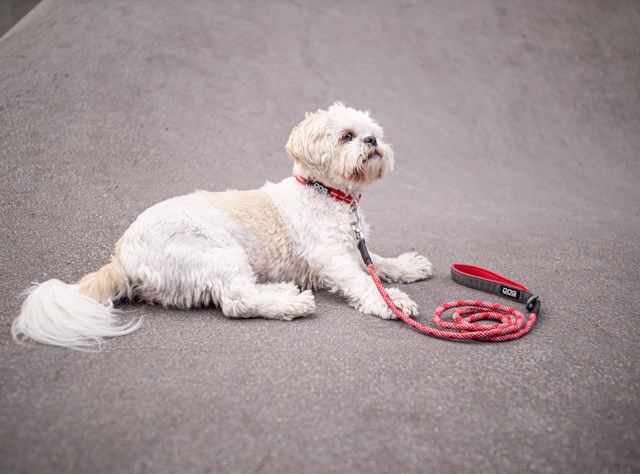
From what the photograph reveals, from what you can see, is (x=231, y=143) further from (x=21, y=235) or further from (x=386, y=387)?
(x=386, y=387)

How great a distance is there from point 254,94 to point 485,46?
11.9 feet

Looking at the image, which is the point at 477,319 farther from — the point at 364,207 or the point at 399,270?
the point at 364,207

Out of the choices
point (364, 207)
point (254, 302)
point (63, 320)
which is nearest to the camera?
point (63, 320)

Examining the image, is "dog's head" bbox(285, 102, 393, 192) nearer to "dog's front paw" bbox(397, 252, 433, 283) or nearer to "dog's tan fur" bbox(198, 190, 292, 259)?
"dog's tan fur" bbox(198, 190, 292, 259)

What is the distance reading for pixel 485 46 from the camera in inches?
256

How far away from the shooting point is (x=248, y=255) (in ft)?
7.54

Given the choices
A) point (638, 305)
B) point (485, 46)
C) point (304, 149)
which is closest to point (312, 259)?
point (304, 149)

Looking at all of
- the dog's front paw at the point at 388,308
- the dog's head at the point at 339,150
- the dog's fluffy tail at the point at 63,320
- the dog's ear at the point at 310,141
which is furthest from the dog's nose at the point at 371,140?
the dog's fluffy tail at the point at 63,320

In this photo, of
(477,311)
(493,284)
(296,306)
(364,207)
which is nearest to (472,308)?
(477,311)

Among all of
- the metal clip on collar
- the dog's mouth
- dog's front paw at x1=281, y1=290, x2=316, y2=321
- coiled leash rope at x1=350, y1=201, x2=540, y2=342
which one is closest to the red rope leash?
coiled leash rope at x1=350, y1=201, x2=540, y2=342

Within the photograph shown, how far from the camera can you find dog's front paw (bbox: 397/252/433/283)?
8.87 feet

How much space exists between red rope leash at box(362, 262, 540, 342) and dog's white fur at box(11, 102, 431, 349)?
0.14 metres

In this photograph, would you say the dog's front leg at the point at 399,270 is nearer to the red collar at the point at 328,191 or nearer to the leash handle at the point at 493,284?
the leash handle at the point at 493,284

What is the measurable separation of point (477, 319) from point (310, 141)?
3.96 feet
